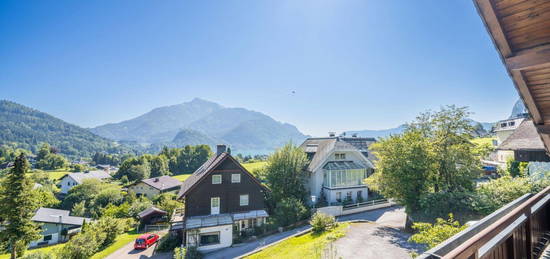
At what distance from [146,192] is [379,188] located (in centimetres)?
5211

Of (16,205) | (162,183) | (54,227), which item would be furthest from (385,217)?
(162,183)

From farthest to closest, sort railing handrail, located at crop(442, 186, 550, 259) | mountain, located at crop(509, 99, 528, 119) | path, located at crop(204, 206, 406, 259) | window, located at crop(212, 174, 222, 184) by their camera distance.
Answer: window, located at crop(212, 174, 222, 184), path, located at crop(204, 206, 406, 259), mountain, located at crop(509, 99, 528, 119), railing handrail, located at crop(442, 186, 550, 259)

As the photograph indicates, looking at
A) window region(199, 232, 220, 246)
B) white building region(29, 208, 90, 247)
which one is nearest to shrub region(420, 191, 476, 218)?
window region(199, 232, 220, 246)

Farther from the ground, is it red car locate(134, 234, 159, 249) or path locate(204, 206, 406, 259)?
path locate(204, 206, 406, 259)

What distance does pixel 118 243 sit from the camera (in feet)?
83.9

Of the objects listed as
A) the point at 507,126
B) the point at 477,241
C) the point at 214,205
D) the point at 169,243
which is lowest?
the point at 169,243

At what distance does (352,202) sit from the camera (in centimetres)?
2597

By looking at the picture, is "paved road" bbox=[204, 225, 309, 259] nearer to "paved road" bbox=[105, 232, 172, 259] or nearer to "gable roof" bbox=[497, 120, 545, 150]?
"paved road" bbox=[105, 232, 172, 259]

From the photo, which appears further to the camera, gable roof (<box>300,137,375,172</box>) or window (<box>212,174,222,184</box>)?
gable roof (<box>300,137,375,172</box>)

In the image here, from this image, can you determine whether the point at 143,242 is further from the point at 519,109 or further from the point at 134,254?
the point at 519,109

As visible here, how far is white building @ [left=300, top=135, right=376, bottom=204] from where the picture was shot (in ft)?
86.3

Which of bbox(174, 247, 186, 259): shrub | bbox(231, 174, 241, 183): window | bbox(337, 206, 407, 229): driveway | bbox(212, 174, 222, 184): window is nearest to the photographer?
bbox(174, 247, 186, 259): shrub

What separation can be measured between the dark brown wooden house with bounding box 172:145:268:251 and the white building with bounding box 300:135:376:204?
7.94 m

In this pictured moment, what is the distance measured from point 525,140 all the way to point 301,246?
14.6m
